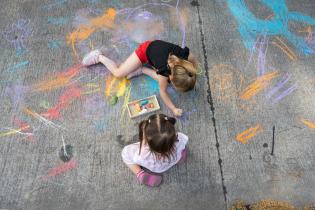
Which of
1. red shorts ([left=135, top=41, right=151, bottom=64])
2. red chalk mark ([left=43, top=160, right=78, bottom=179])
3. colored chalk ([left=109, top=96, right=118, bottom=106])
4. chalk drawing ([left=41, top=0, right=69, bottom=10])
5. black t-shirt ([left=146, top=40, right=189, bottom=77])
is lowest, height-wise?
red chalk mark ([left=43, top=160, right=78, bottom=179])

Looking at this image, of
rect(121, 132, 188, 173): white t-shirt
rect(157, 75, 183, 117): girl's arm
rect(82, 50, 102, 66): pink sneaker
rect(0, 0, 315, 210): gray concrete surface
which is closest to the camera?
rect(121, 132, 188, 173): white t-shirt

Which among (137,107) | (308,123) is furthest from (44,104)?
(308,123)

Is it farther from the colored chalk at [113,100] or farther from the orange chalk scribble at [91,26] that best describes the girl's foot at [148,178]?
the orange chalk scribble at [91,26]

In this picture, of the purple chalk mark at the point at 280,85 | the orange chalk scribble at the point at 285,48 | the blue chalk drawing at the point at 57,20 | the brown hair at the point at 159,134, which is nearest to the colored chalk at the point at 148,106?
Result: the brown hair at the point at 159,134

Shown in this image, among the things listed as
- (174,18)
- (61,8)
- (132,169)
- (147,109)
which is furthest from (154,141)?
(61,8)

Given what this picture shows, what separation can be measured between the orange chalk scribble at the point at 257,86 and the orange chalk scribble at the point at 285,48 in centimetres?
27

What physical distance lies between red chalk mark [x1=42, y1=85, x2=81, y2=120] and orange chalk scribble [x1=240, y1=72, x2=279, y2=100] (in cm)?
149

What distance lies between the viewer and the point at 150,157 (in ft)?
7.45

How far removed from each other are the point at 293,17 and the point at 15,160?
2.98 m

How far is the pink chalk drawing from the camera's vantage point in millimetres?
2990

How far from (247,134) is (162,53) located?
0.99 m

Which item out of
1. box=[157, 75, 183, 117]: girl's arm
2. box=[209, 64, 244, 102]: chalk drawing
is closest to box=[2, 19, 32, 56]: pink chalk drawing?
box=[157, 75, 183, 117]: girl's arm

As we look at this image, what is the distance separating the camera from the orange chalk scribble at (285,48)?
2.98m

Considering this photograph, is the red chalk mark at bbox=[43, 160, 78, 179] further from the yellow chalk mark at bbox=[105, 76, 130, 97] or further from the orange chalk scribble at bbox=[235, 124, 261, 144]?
the orange chalk scribble at bbox=[235, 124, 261, 144]
